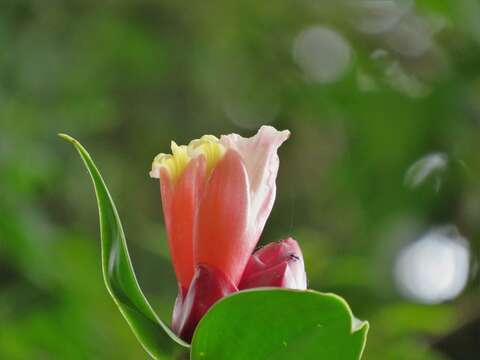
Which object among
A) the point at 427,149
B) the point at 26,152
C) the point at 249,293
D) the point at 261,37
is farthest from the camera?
the point at 261,37

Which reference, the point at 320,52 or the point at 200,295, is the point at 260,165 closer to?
the point at 200,295

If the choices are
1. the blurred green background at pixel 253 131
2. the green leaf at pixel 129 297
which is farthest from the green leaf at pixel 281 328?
the blurred green background at pixel 253 131

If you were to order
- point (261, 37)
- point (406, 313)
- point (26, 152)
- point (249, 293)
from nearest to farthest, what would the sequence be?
point (249, 293) → point (406, 313) → point (26, 152) → point (261, 37)

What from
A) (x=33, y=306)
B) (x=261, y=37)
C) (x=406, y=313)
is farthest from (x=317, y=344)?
(x=261, y=37)

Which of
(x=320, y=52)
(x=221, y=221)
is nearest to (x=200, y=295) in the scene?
(x=221, y=221)

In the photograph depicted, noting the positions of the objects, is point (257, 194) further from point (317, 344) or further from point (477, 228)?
point (477, 228)

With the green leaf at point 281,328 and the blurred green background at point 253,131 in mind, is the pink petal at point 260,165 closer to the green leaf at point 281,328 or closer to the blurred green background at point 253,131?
the green leaf at point 281,328

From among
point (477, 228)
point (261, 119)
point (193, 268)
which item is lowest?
point (261, 119)
